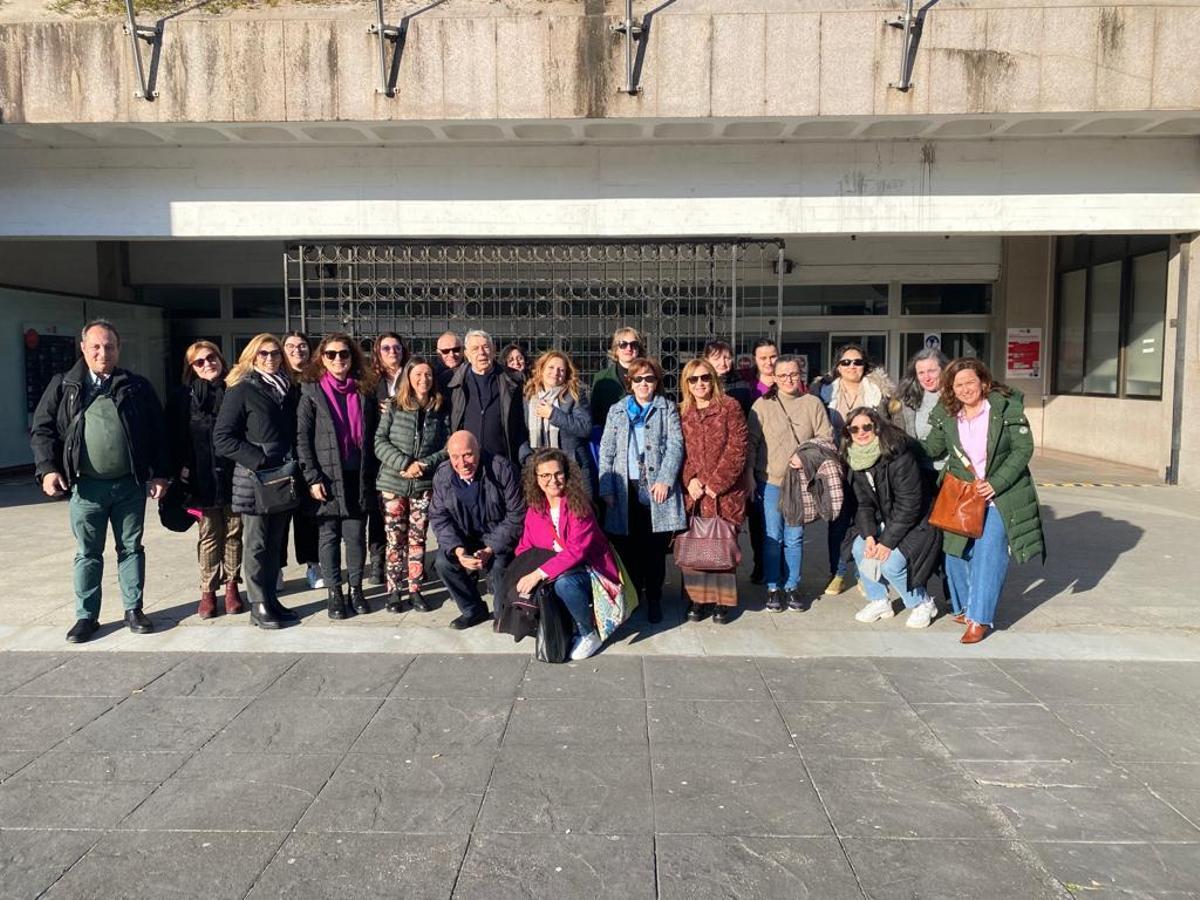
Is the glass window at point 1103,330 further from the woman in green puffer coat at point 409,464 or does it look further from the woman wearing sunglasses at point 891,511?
the woman in green puffer coat at point 409,464

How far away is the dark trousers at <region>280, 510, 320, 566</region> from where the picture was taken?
5527mm

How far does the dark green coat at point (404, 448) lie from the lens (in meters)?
5.46

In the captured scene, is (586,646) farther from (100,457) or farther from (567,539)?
(100,457)

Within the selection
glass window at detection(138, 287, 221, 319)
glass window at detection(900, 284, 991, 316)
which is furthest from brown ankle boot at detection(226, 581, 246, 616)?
glass window at detection(900, 284, 991, 316)

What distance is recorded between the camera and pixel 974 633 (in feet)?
16.5

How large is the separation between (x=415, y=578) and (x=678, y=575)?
2111 millimetres

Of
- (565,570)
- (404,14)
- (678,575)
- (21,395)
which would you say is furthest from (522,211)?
(21,395)

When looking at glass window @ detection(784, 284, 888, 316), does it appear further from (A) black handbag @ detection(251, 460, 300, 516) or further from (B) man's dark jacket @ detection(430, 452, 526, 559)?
(A) black handbag @ detection(251, 460, 300, 516)

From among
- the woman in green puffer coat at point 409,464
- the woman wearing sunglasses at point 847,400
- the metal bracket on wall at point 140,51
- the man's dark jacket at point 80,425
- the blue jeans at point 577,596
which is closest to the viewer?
the blue jeans at point 577,596

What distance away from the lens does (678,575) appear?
21.8 ft

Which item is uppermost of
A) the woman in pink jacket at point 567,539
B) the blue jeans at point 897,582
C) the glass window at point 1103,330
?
the glass window at point 1103,330

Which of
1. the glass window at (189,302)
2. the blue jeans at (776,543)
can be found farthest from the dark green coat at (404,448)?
the glass window at (189,302)

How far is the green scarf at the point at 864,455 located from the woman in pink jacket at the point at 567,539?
166cm

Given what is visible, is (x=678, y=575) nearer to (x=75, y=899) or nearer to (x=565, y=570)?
(x=565, y=570)
